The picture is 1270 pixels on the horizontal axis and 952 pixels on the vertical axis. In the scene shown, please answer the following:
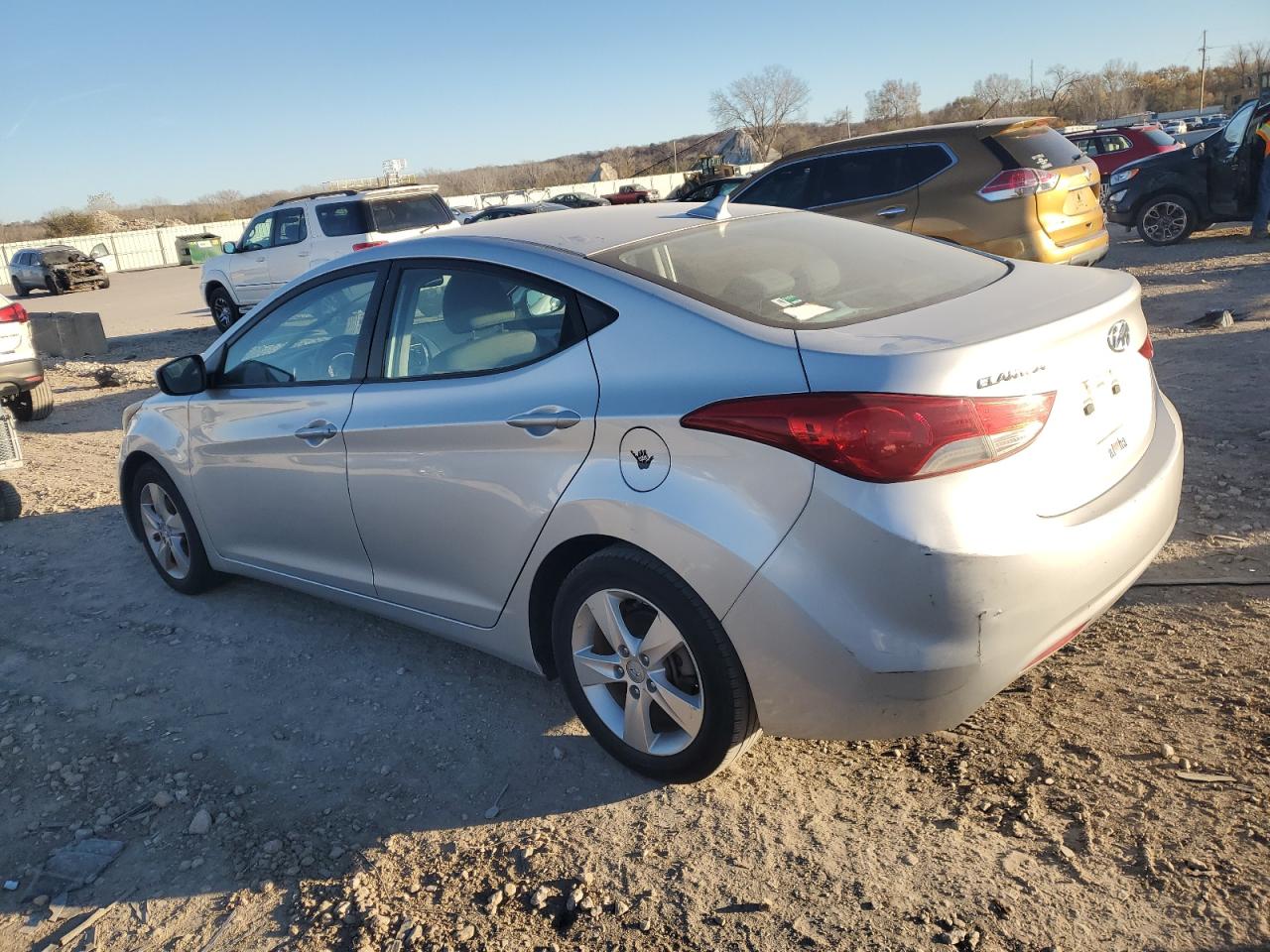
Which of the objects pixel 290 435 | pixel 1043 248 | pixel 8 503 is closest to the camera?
pixel 290 435

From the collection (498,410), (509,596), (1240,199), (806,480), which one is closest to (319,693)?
(509,596)

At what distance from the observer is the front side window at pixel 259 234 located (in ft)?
47.9

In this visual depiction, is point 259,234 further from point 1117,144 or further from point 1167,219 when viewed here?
point 1117,144

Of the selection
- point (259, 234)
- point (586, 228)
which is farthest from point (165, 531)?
point (259, 234)

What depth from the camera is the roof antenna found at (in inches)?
139

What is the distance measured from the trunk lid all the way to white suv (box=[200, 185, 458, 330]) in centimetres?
1126

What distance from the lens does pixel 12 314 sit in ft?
29.9

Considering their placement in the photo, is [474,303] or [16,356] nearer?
[474,303]

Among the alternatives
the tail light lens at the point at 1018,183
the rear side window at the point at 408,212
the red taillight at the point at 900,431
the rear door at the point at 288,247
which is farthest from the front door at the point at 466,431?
the rear door at the point at 288,247

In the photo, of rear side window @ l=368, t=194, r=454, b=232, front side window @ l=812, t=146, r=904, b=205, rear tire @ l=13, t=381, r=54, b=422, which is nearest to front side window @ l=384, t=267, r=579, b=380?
front side window @ l=812, t=146, r=904, b=205

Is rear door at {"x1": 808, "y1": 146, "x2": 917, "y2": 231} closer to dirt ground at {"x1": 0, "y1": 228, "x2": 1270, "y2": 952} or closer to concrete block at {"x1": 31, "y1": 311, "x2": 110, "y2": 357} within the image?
dirt ground at {"x1": 0, "y1": 228, "x2": 1270, "y2": 952}

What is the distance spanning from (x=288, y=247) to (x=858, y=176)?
8.54 m

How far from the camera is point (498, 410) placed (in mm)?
3090

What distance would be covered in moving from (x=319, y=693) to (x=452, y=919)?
1.51 m
